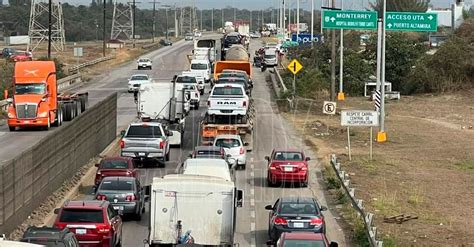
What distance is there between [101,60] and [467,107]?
58.4 meters

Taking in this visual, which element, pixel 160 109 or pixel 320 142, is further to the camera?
pixel 320 142

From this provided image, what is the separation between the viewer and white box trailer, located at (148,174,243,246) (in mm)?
19828

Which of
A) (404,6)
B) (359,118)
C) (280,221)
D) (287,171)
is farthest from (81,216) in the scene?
(404,6)

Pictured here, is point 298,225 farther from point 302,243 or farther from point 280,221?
point 302,243

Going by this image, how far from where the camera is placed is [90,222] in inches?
787

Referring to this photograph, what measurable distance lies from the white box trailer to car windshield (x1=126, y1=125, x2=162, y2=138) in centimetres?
1651

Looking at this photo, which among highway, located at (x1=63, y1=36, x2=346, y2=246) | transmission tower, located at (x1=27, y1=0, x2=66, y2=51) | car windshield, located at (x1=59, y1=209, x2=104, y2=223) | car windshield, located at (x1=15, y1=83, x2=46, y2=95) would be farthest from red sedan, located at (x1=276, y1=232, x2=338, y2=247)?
transmission tower, located at (x1=27, y1=0, x2=66, y2=51)

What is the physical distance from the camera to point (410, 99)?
2820 inches

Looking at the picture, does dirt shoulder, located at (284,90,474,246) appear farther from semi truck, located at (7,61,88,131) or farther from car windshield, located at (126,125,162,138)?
semi truck, located at (7,61,88,131)

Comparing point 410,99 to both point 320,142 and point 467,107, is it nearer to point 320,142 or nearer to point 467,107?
point 467,107

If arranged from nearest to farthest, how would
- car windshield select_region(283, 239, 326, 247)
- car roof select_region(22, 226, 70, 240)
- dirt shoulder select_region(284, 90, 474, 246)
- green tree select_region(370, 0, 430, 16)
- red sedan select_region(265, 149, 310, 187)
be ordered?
car roof select_region(22, 226, 70, 240) < car windshield select_region(283, 239, 326, 247) < dirt shoulder select_region(284, 90, 474, 246) < red sedan select_region(265, 149, 310, 187) < green tree select_region(370, 0, 430, 16)

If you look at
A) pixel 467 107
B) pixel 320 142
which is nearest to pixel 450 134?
pixel 320 142

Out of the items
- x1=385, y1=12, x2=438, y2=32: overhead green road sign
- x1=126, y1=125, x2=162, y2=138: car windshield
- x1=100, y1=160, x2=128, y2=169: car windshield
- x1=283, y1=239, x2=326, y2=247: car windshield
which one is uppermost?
x1=385, y1=12, x2=438, y2=32: overhead green road sign

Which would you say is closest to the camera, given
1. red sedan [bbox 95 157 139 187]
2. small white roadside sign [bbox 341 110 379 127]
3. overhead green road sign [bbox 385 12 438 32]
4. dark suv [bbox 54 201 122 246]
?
dark suv [bbox 54 201 122 246]
